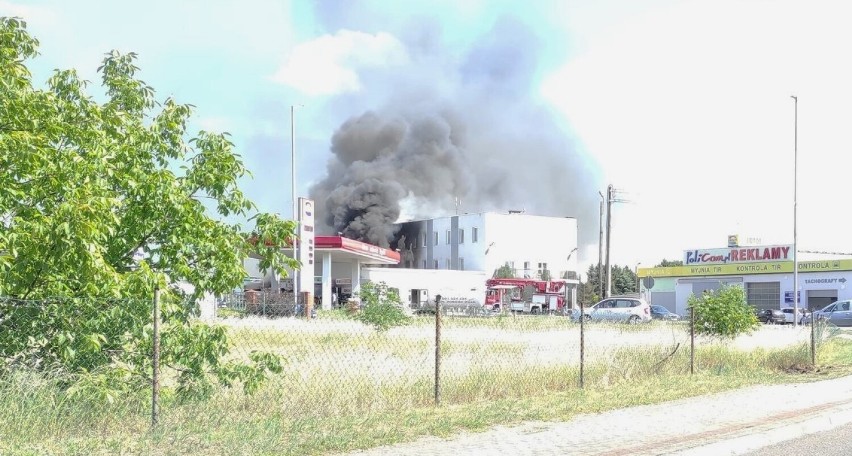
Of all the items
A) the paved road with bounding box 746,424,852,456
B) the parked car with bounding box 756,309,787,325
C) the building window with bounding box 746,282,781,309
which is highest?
the paved road with bounding box 746,424,852,456

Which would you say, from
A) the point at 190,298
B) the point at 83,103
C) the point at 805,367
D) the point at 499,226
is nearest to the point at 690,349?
the point at 805,367

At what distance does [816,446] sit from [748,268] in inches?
2159

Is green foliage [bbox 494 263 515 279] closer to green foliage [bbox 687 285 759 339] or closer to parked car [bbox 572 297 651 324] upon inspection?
parked car [bbox 572 297 651 324]

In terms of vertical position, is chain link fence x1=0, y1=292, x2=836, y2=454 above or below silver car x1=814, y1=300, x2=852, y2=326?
above

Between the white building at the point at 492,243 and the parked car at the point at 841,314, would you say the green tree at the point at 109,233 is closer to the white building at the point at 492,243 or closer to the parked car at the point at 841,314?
the parked car at the point at 841,314

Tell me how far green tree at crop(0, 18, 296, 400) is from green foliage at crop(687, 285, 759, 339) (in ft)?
38.0

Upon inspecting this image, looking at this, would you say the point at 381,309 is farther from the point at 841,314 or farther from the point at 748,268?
the point at 748,268

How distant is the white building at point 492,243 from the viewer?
81.9m

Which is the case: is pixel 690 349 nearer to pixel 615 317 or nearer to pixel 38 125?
pixel 38 125

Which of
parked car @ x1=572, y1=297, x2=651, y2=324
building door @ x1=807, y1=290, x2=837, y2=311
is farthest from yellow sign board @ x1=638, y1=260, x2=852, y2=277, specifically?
parked car @ x1=572, y1=297, x2=651, y2=324

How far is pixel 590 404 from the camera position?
1088 centimetres

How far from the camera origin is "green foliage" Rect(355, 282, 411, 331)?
23078 millimetres

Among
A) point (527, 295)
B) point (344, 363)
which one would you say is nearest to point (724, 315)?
point (344, 363)

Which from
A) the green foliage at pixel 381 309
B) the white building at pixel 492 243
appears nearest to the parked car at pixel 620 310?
the green foliage at pixel 381 309
